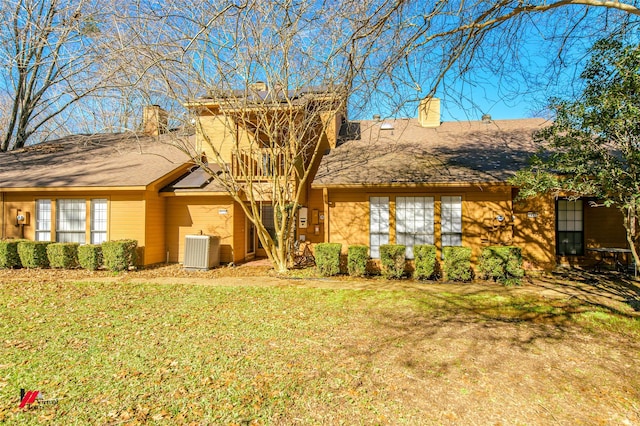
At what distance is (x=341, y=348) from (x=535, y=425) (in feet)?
7.16

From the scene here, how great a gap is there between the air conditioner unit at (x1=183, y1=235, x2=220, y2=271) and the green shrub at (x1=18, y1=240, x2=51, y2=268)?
400 cm

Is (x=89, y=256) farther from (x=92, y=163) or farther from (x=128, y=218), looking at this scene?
(x=92, y=163)

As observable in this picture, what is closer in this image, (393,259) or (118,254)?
(393,259)

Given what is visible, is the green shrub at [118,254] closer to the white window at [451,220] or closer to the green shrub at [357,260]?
the green shrub at [357,260]

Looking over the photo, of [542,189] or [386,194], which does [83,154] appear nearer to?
[386,194]

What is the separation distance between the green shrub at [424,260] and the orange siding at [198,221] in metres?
5.89

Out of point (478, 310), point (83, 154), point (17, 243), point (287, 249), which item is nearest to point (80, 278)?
point (17, 243)

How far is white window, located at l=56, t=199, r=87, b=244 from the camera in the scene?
36.2ft

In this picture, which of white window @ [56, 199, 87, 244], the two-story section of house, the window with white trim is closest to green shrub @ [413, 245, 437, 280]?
the two-story section of house

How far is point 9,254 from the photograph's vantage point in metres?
10.3

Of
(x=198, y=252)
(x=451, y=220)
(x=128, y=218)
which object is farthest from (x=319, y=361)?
(x=128, y=218)

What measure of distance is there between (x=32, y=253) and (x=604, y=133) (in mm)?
14024

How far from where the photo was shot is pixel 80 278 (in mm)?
9172

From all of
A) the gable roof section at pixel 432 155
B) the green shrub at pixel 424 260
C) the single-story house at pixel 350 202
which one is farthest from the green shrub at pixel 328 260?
the green shrub at pixel 424 260
